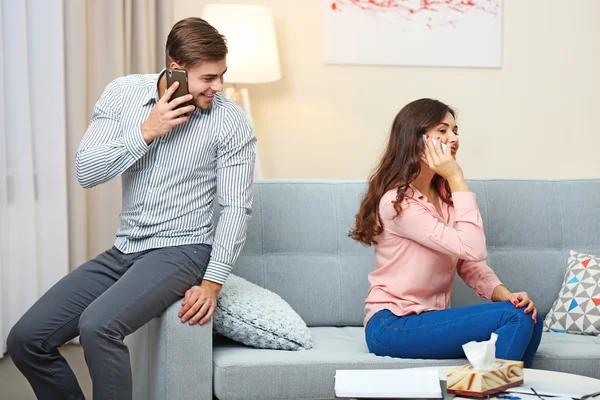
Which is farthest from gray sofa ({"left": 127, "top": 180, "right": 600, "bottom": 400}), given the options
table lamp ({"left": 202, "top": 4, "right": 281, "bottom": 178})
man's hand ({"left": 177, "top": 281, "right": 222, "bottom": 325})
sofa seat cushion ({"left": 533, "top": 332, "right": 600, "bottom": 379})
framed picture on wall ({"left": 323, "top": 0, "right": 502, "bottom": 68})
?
framed picture on wall ({"left": 323, "top": 0, "right": 502, "bottom": 68})

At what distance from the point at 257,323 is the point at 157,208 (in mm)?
426

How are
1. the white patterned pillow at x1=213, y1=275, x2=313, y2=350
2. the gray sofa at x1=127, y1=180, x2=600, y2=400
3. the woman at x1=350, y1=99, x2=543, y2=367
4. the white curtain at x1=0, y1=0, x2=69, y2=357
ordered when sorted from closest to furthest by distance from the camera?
the woman at x1=350, y1=99, x2=543, y2=367, the white patterned pillow at x1=213, y1=275, x2=313, y2=350, the gray sofa at x1=127, y1=180, x2=600, y2=400, the white curtain at x1=0, y1=0, x2=69, y2=357

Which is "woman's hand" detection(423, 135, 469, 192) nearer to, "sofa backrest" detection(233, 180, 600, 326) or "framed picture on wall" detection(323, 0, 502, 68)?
"sofa backrest" detection(233, 180, 600, 326)

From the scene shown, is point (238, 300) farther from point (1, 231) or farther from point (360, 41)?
point (360, 41)

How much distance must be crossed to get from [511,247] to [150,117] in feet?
4.51

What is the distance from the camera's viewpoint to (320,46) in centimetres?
364

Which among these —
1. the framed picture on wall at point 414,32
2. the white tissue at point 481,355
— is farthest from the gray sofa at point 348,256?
the framed picture on wall at point 414,32

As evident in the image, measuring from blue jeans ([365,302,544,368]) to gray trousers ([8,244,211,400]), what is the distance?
0.54 m

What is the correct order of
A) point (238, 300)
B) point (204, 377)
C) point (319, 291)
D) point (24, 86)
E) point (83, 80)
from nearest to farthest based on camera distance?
1. point (204, 377)
2. point (238, 300)
3. point (319, 291)
4. point (24, 86)
5. point (83, 80)

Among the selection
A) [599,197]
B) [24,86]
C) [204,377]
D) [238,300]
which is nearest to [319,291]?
[238,300]

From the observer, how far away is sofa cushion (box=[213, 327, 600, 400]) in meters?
2.08

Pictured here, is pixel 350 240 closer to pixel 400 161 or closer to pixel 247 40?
pixel 400 161

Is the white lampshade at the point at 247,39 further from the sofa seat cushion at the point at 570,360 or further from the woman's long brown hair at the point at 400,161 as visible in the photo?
the sofa seat cushion at the point at 570,360

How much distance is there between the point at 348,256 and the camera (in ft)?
8.85
